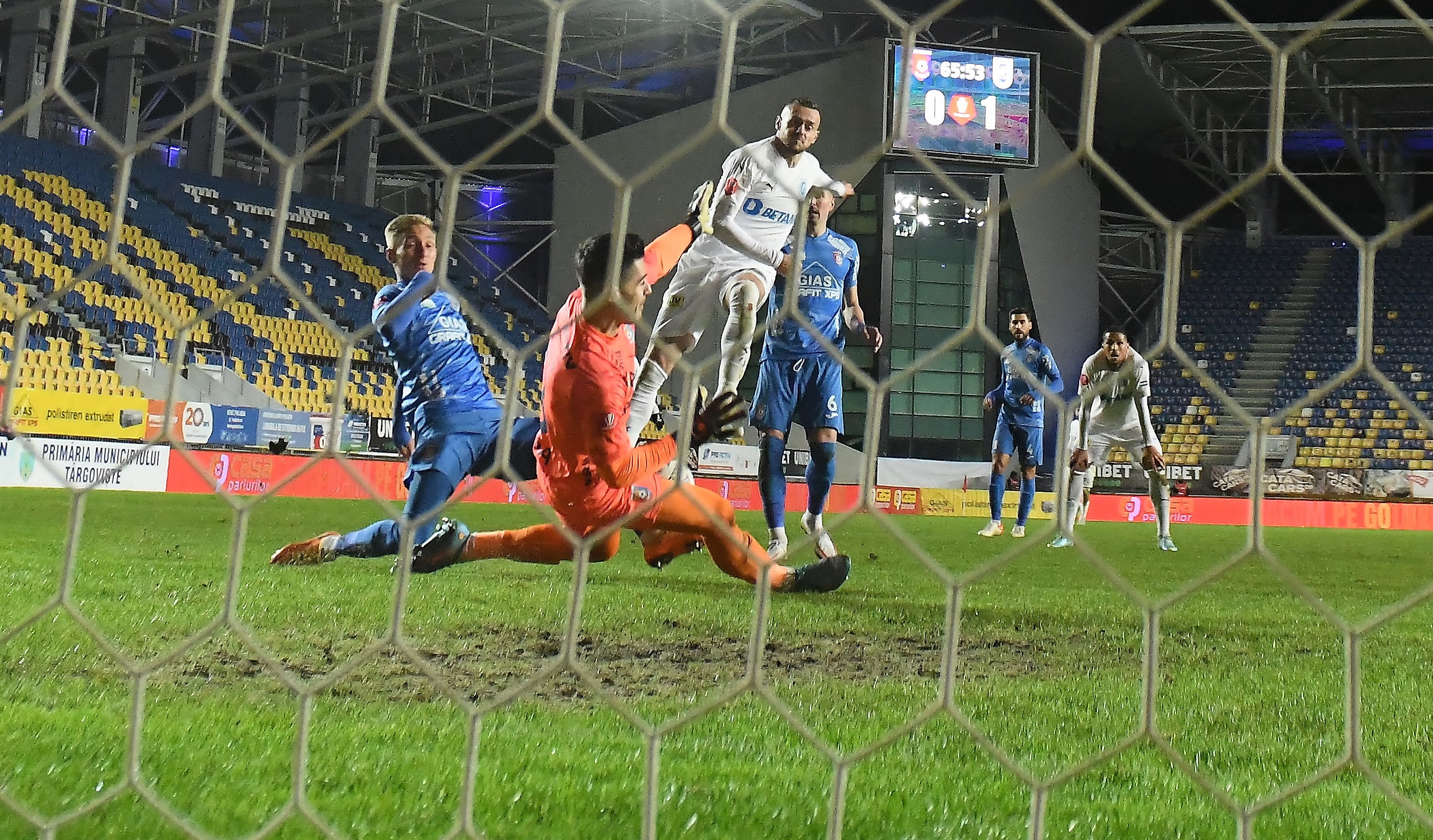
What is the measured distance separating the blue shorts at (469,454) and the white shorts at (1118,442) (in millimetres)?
1068

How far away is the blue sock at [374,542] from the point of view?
2020 millimetres

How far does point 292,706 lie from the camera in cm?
Answer: 134

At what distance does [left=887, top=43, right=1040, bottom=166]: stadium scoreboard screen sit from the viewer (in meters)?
2.49

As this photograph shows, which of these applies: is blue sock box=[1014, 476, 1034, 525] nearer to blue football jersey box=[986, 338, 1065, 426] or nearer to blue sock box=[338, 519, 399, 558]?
blue football jersey box=[986, 338, 1065, 426]

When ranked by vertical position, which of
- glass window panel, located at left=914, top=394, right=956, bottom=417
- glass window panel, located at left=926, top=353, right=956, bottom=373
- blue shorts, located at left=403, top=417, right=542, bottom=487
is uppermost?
glass window panel, located at left=926, top=353, right=956, bottom=373

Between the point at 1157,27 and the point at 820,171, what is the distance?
5.46 metres

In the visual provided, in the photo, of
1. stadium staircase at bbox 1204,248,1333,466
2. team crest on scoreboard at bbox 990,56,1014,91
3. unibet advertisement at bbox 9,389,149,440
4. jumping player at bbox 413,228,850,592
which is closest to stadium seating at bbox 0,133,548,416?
unibet advertisement at bbox 9,389,149,440

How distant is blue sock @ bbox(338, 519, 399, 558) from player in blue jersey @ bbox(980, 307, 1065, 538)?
1193mm

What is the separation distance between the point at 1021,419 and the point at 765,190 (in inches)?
66.1

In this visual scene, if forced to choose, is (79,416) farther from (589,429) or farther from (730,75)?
(730,75)

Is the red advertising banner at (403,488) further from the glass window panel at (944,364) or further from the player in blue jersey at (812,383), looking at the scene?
the glass window panel at (944,364)

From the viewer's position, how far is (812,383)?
202 cm

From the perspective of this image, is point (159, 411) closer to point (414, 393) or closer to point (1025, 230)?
point (414, 393)

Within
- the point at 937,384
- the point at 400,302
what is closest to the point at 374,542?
the point at 400,302
